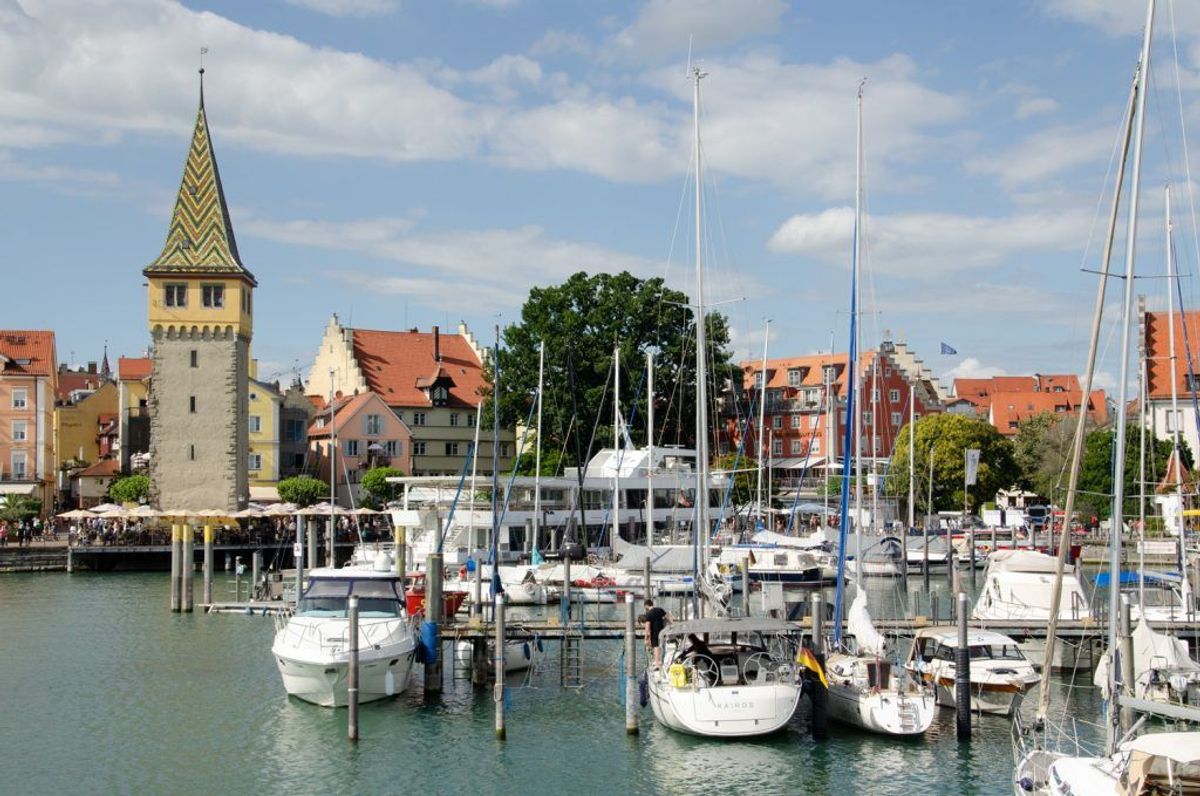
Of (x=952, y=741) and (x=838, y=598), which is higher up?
(x=838, y=598)

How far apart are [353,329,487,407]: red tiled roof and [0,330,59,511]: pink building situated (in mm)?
23047

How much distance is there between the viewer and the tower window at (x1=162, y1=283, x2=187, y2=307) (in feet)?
285

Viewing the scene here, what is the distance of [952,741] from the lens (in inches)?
1212

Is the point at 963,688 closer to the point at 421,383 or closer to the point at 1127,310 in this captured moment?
the point at 1127,310

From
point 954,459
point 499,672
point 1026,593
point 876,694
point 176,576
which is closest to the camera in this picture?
point 499,672

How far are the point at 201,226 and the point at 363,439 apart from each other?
70.9ft

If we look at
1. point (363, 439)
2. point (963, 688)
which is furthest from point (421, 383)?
point (963, 688)

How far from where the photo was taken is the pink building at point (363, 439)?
3984 inches

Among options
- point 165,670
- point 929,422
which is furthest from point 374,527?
point 165,670

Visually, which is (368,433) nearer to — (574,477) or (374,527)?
(374,527)

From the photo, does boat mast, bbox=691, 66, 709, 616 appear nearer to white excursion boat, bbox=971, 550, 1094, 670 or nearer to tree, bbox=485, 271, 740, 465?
white excursion boat, bbox=971, 550, 1094, 670

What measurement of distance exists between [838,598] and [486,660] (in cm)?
944

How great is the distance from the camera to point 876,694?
31.1 metres

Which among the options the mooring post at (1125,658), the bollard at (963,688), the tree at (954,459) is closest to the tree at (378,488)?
the tree at (954,459)
